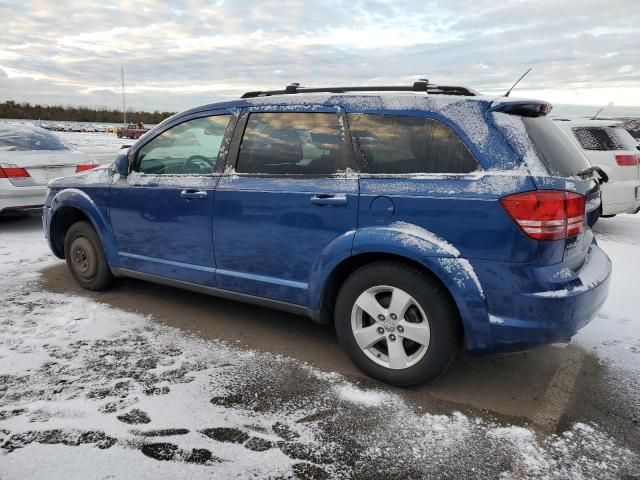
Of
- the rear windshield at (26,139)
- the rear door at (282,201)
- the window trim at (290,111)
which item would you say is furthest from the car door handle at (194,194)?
the rear windshield at (26,139)

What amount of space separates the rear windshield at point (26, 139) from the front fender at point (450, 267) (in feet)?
22.0

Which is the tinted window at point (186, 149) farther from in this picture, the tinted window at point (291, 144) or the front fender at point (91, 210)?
the front fender at point (91, 210)

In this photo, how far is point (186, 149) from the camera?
418 centimetres

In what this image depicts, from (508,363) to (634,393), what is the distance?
0.74 m

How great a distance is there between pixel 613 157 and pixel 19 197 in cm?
842

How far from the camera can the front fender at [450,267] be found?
284 cm

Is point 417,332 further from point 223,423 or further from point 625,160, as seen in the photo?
point 625,160

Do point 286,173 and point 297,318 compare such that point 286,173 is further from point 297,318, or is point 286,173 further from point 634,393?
point 634,393

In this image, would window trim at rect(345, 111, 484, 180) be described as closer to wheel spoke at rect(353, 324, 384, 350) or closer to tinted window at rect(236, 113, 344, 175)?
tinted window at rect(236, 113, 344, 175)

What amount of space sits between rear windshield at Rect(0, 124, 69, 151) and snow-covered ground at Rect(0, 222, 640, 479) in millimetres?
4714

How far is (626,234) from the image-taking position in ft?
25.6

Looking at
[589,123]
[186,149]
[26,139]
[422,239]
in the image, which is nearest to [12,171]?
[26,139]

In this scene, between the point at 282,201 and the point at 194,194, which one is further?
the point at 194,194

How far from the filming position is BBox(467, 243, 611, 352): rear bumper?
8.94ft
